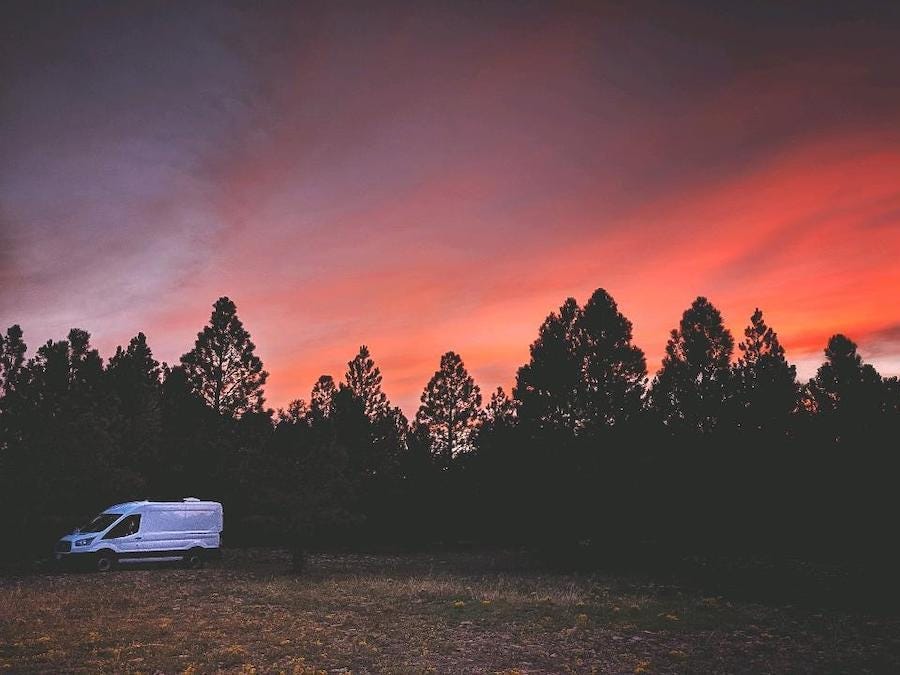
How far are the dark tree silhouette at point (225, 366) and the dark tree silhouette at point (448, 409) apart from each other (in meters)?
14.3

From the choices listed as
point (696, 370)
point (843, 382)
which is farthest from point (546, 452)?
point (843, 382)

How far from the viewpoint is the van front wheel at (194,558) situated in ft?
88.3

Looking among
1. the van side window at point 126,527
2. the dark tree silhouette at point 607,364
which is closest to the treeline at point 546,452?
the dark tree silhouette at point 607,364

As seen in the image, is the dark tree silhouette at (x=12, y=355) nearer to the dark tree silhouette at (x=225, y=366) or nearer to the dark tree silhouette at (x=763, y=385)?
the dark tree silhouette at (x=225, y=366)

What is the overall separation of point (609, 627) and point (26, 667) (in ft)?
36.1

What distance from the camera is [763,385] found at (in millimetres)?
36438

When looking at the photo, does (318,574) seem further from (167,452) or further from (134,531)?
(167,452)

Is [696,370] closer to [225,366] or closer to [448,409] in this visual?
[448,409]

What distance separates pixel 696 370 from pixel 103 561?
32714 mm

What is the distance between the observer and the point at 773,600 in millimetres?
17859

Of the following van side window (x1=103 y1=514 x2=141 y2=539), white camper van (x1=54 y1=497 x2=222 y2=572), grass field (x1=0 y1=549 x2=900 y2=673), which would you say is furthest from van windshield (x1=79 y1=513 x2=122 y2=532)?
grass field (x1=0 y1=549 x2=900 y2=673)

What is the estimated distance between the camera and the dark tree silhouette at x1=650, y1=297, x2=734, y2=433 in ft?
120

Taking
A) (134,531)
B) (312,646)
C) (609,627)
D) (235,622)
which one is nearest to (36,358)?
(134,531)

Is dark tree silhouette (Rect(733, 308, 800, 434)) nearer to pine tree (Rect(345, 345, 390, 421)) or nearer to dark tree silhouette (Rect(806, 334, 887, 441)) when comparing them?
dark tree silhouette (Rect(806, 334, 887, 441))
